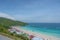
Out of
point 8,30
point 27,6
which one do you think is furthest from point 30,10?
point 8,30

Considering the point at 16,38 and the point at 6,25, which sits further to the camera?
the point at 6,25

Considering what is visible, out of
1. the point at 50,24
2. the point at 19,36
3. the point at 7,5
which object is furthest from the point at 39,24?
the point at 7,5

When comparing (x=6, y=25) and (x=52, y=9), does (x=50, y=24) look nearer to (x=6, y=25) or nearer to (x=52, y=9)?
(x=52, y=9)

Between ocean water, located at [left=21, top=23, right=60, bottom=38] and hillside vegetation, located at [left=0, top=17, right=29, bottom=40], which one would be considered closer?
hillside vegetation, located at [left=0, top=17, right=29, bottom=40]

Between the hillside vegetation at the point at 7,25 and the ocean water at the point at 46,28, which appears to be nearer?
the hillside vegetation at the point at 7,25

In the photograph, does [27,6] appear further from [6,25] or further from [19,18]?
[6,25]

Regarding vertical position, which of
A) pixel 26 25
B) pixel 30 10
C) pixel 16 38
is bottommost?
pixel 16 38

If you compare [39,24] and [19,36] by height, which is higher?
[39,24]
